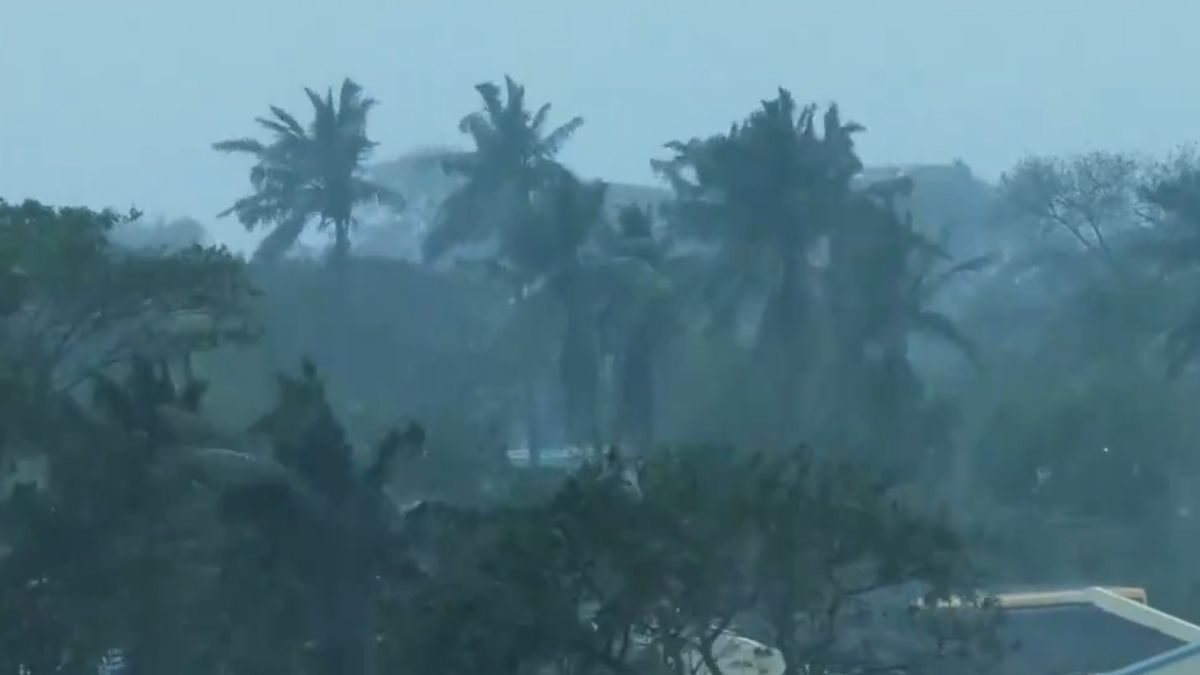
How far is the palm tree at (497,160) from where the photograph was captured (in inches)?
2030

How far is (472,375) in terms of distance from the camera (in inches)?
2028

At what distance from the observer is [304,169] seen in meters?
50.6

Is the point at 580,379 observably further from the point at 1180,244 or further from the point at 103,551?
the point at 103,551

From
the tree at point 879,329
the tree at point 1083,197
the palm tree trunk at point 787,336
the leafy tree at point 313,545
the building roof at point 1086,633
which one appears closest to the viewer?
the leafy tree at point 313,545

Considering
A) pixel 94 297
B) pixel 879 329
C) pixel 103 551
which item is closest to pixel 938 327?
pixel 879 329

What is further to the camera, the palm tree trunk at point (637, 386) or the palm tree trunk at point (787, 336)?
the palm tree trunk at point (787, 336)

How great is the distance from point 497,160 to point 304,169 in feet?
12.8

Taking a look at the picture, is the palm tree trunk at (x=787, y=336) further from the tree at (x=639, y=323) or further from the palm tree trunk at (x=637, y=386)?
the palm tree trunk at (x=637, y=386)

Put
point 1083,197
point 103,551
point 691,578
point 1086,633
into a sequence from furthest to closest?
point 1083,197, point 1086,633, point 103,551, point 691,578

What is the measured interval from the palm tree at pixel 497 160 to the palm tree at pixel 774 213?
8.22 metres

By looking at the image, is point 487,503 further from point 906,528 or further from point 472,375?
point 472,375

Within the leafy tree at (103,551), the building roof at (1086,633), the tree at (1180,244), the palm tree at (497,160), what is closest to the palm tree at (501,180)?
the palm tree at (497,160)

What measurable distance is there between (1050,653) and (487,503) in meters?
8.20

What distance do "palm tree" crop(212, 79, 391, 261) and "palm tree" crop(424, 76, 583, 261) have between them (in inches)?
84.2
